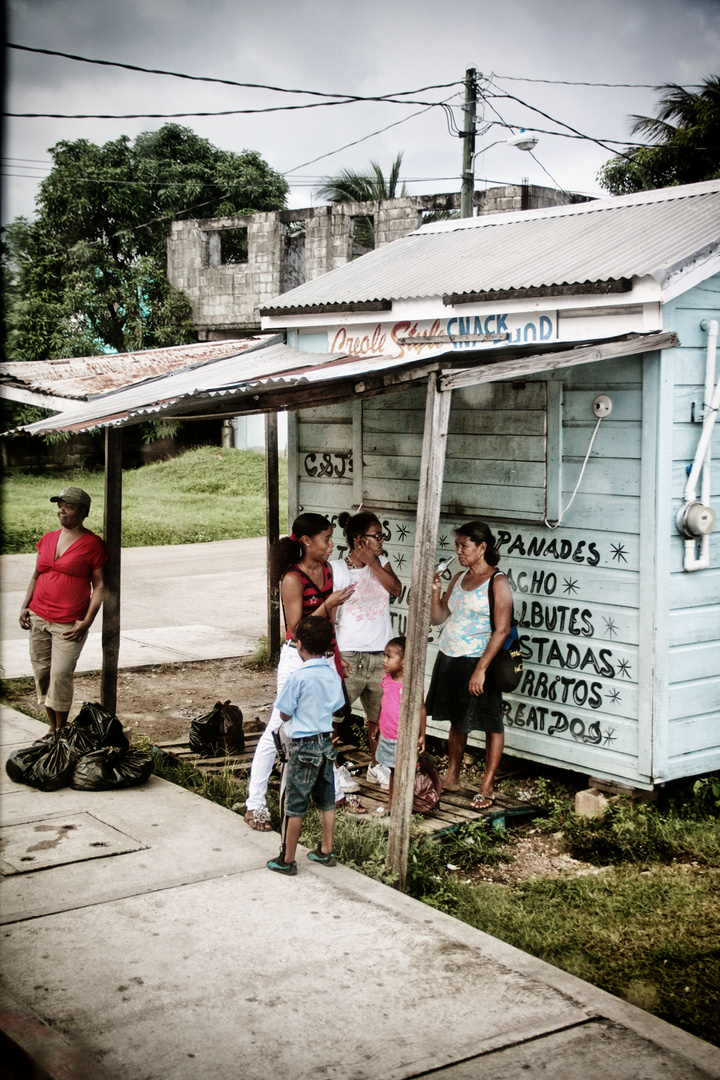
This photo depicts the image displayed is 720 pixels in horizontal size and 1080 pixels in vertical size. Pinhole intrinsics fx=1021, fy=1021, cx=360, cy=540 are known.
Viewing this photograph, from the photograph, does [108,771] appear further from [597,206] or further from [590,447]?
[597,206]

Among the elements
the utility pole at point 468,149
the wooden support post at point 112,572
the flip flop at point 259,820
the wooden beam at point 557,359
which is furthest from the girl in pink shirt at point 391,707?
the utility pole at point 468,149

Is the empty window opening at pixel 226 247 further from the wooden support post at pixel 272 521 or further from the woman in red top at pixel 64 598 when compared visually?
the woman in red top at pixel 64 598

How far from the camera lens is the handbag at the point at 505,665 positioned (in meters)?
5.90

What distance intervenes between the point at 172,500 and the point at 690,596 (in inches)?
754

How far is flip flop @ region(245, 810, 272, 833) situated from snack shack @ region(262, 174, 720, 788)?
1.77 m

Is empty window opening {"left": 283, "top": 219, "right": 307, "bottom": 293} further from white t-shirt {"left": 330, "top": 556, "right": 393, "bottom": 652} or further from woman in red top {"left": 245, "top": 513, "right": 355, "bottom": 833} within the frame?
woman in red top {"left": 245, "top": 513, "right": 355, "bottom": 833}

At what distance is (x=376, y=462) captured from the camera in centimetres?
763

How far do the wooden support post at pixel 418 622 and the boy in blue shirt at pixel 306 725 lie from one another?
1.15ft

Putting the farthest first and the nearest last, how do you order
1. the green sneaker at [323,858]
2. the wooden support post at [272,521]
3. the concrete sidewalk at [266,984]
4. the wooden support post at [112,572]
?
the wooden support post at [272,521] → the wooden support post at [112,572] → the green sneaker at [323,858] → the concrete sidewalk at [266,984]

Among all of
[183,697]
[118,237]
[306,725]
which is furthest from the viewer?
[118,237]

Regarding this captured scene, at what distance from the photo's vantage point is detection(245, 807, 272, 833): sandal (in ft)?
18.2

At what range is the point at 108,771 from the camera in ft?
20.1

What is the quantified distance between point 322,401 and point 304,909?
2.76 m

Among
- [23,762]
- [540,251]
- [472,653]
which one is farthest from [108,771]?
[540,251]
